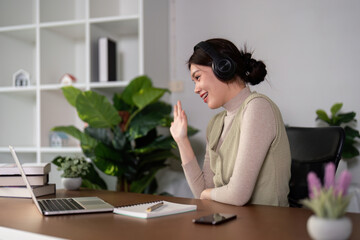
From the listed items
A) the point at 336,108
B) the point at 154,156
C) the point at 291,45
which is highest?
the point at 291,45

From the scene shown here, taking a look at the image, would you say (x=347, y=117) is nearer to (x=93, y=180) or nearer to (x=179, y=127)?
(x=179, y=127)

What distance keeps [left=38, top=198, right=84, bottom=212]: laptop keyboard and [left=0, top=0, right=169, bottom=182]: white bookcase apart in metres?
1.69

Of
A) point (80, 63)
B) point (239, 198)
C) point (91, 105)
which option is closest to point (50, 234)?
point (239, 198)

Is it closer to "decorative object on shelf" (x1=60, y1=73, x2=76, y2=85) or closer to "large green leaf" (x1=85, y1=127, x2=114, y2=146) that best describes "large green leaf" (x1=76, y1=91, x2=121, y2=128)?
"large green leaf" (x1=85, y1=127, x2=114, y2=146)

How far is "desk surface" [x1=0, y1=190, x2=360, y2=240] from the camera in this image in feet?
2.93

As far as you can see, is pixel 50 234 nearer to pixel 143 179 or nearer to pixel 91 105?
pixel 91 105

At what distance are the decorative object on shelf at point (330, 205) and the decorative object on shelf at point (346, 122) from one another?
2.15 meters

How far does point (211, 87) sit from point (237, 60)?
15 centimetres

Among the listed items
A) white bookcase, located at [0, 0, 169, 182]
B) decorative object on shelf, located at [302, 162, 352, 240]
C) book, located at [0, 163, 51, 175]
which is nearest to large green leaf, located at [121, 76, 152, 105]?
white bookcase, located at [0, 0, 169, 182]

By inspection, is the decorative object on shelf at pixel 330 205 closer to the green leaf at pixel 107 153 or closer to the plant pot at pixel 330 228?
the plant pot at pixel 330 228

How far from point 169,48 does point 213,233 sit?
2.62m

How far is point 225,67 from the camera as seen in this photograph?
5.21ft

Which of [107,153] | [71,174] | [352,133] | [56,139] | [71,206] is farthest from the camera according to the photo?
[56,139]

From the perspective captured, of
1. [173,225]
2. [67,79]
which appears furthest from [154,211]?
[67,79]
